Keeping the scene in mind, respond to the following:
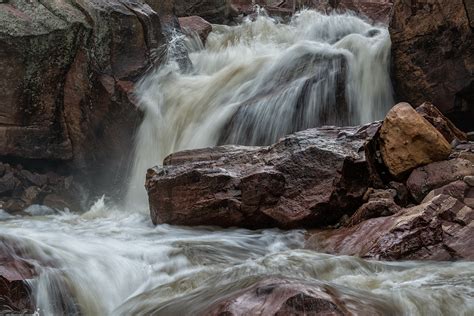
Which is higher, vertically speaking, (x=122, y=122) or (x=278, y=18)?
(x=278, y=18)

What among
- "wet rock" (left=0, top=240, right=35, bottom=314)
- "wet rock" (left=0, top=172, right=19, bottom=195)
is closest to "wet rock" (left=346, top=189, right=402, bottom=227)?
"wet rock" (left=0, top=240, right=35, bottom=314)

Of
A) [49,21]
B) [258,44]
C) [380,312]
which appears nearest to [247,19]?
[258,44]

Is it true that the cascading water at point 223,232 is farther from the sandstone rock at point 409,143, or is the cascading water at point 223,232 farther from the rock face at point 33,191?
the sandstone rock at point 409,143

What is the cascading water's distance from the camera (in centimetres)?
436

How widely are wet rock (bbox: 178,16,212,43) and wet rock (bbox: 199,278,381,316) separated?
11.1 meters

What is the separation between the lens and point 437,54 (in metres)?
8.88

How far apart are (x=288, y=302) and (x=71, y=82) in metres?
7.30

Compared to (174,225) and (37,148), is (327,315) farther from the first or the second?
(37,148)

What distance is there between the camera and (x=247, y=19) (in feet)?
56.7

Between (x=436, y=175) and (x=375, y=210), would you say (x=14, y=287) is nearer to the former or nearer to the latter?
(x=375, y=210)

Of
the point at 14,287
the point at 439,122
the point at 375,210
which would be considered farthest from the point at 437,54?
the point at 14,287

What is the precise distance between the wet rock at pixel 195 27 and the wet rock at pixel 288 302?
11.1 m

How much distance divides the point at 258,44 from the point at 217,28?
2.25 metres

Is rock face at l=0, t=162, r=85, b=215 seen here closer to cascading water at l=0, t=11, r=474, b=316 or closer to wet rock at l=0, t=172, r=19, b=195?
wet rock at l=0, t=172, r=19, b=195
